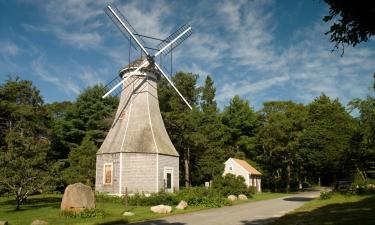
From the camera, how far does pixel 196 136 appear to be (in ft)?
138

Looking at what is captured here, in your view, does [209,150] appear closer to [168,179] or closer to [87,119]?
[168,179]

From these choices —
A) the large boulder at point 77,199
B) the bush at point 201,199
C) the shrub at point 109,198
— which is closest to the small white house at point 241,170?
the bush at point 201,199

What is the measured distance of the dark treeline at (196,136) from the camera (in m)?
25.3

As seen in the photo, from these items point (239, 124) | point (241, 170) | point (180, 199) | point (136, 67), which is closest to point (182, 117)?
point (241, 170)

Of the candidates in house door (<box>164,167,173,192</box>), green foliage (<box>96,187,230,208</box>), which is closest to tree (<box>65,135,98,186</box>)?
green foliage (<box>96,187,230,208</box>)

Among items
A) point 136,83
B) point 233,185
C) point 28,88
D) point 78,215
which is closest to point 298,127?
point 233,185

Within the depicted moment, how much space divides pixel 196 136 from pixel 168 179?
1113cm

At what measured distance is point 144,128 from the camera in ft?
103

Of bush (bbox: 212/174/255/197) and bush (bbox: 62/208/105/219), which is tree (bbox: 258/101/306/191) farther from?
bush (bbox: 62/208/105/219)

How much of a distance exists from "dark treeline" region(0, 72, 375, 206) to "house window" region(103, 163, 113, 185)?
3.19 meters

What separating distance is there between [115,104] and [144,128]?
87.7 feet

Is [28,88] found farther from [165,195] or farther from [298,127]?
[298,127]

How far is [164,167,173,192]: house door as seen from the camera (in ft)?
102

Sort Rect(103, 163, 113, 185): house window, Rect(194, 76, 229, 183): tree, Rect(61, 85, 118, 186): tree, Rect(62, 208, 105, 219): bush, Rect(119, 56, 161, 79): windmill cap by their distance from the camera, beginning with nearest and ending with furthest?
Rect(62, 208, 105, 219): bush
Rect(103, 163, 113, 185): house window
Rect(119, 56, 161, 79): windmill cap
Rect(194, 76, 229, 183): tree
Rect(61, 85, 118, 186): tree
